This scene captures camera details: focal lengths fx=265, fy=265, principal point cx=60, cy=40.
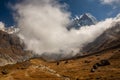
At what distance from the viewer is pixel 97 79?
199 m

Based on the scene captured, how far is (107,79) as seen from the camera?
191375 mm

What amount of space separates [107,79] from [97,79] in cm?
969

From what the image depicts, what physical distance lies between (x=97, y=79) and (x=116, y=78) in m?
15.4

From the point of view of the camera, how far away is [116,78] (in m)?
190

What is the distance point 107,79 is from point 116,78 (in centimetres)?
645
